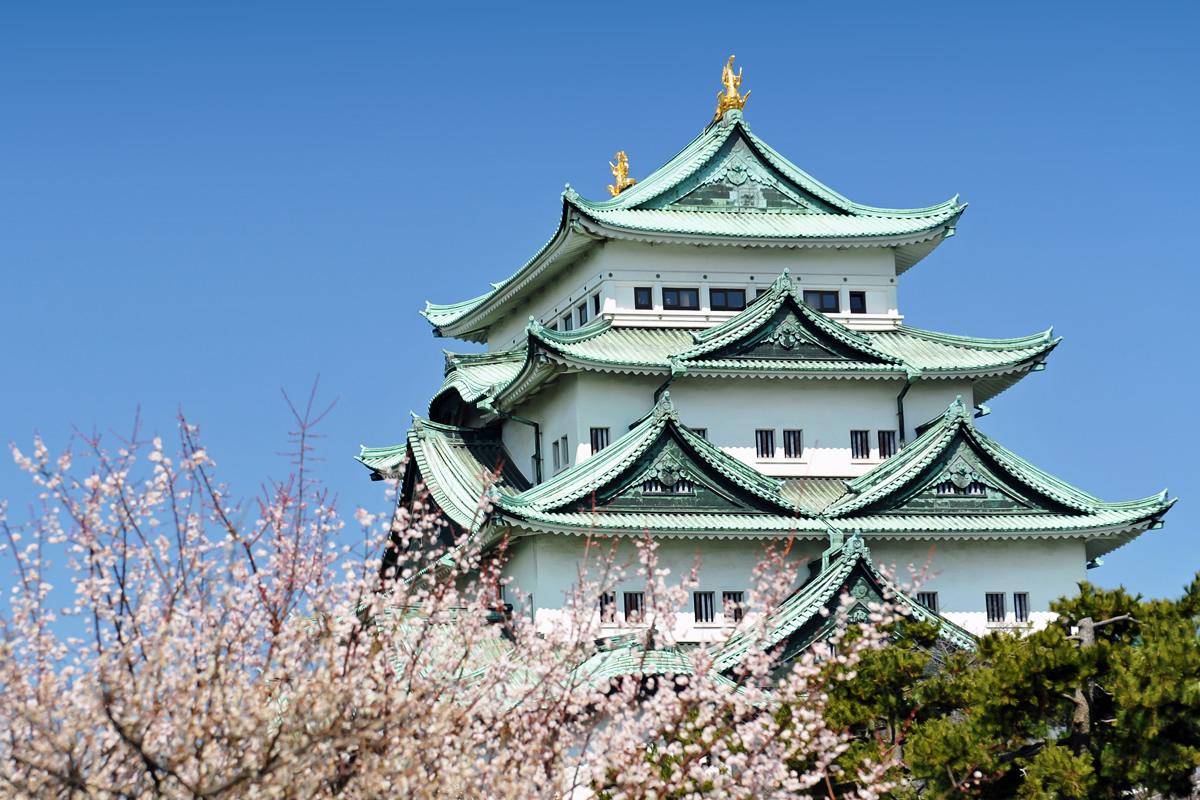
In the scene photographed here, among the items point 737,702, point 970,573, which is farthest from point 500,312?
point 737,702

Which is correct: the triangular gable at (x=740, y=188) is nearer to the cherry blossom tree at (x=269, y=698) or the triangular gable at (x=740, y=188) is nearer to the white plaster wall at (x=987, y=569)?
the white plaster wall at (x=987, y=569)

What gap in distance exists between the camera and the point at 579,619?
1545 cm

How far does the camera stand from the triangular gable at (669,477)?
32.2m

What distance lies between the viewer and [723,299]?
37844 millimetres

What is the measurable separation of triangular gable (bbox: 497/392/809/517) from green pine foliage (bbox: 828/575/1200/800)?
31.2 feet

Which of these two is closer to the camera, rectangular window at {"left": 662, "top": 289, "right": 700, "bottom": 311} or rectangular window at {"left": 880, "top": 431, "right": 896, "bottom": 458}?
rectangular window at {"left": 880, "top": 431, "right": 896, "bottom": 458}

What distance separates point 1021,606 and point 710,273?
10835 millimetres

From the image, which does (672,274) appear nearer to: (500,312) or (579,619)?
(500,312)

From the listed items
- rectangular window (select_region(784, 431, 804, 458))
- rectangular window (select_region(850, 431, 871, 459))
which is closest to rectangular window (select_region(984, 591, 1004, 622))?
rectangular window (select_region(850, 431, 871, 459))

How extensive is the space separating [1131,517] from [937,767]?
15021 mm

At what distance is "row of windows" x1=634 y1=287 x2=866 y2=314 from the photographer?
123ft

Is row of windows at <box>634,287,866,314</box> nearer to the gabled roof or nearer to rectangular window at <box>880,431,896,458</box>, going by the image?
rectangular window at <box>880,431,896,458</box>

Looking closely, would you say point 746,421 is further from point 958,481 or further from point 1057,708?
point 1057,708

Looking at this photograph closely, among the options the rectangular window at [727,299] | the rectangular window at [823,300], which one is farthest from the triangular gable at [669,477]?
the rectangular window at [823,300]
